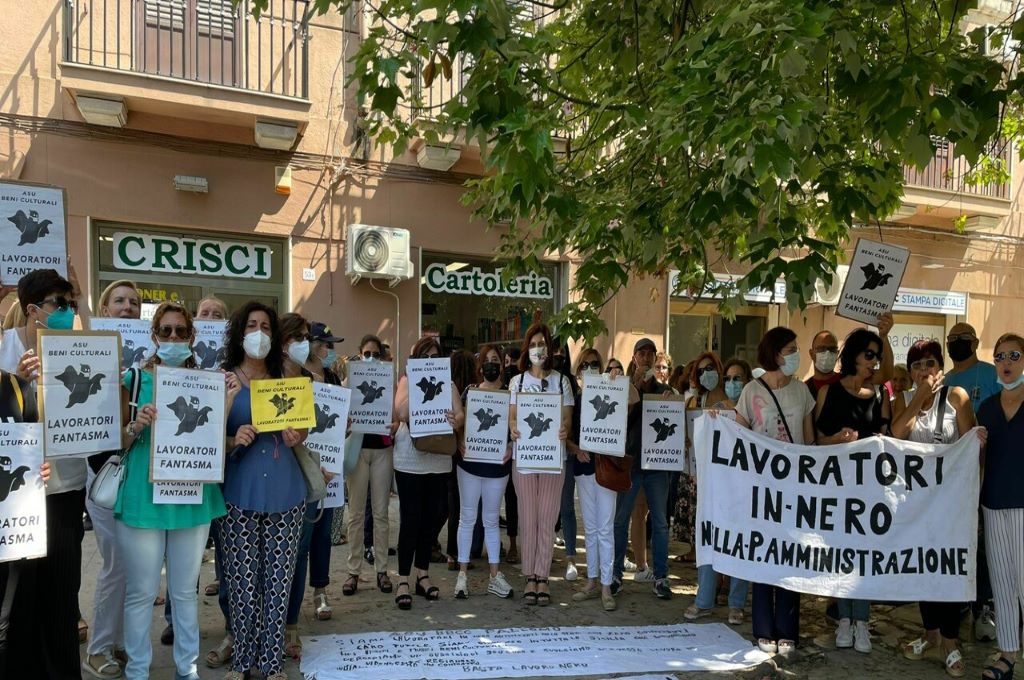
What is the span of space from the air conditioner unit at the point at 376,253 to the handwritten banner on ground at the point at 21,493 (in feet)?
22.8

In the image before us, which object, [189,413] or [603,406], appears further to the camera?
[603,406]

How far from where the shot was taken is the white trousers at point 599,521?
5836 mm

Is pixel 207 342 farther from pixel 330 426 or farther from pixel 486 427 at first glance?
pixel 486 427

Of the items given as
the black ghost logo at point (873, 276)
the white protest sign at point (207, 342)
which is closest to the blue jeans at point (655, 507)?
the black ghost logo at point (873, 276)

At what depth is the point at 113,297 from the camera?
5020mm

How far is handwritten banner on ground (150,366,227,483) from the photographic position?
378 cm

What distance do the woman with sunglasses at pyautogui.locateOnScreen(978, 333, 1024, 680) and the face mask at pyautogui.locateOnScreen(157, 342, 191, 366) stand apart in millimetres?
4806

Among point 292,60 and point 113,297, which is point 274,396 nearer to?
point 113,297

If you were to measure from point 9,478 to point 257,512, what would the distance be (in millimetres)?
1167

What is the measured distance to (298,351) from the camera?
4.38 meters

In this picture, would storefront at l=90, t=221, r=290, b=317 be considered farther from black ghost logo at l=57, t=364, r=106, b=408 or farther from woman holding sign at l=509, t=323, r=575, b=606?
black ghost logo at l=57, t=364, r=106, b=408

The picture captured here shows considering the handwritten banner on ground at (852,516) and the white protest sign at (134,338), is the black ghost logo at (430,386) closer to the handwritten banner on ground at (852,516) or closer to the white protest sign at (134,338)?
the white protest sign at (134,338)

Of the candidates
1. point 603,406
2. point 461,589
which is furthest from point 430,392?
point 461,589

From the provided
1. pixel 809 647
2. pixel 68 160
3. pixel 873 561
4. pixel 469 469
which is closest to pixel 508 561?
pixel 469 469
